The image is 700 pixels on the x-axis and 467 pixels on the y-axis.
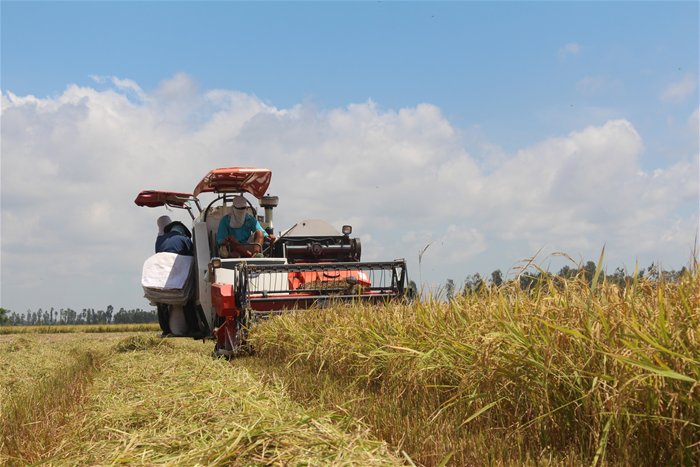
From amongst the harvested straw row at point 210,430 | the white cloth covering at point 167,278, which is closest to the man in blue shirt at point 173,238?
the white cloth covering at point 167,278

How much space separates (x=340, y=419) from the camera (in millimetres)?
4188

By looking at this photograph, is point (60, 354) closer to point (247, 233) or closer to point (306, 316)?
point (247, 233)

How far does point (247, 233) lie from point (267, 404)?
619cm

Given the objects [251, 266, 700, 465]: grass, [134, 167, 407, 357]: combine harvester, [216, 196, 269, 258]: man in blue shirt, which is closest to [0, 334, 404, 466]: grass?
[251, 266, 700, 465]: grass

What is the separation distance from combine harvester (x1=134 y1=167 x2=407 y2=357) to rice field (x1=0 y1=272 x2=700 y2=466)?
2691mm

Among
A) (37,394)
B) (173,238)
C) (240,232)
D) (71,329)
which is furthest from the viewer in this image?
(71,329)

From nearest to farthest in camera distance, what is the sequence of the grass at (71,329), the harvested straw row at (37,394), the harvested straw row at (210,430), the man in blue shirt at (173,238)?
the harvested straw row at (210,430)
the harvested straw row at (37,394)
the man in blue shirt at (173,238)
the grass at (71,329)

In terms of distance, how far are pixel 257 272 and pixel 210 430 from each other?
5344 millimetres

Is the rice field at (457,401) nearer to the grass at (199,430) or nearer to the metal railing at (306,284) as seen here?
the grass at (199,430)

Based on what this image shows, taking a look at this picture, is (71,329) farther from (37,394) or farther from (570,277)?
(570,277)

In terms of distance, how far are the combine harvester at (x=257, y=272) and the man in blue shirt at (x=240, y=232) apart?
250 millimetres

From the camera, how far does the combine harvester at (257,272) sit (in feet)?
29.6

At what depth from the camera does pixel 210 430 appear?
12.7 ft

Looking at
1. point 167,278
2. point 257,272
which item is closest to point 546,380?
point 257,272
